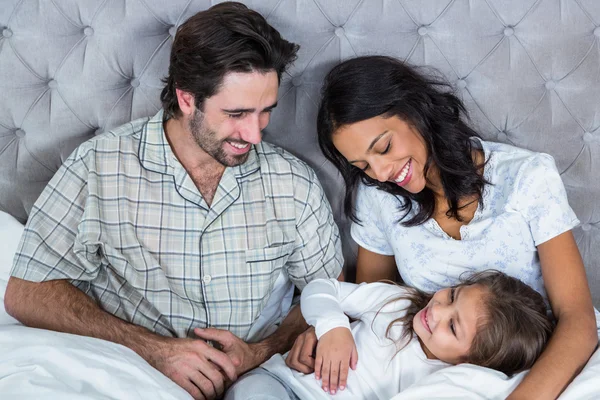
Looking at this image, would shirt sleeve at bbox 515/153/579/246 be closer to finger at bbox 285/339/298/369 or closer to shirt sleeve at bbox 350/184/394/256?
shirt sleeve at bbox 350/184/394/256

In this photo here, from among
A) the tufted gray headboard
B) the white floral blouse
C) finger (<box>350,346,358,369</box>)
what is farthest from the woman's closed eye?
finger (<box>350,346,358,369</box>)

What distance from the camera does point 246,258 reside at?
165 cm

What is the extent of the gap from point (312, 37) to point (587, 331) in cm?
97

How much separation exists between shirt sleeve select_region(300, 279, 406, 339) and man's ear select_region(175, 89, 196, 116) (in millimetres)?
520

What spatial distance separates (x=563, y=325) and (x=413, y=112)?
574 millimetres

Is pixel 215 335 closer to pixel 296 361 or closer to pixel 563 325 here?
pixel 296 361

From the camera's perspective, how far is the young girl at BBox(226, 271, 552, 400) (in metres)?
1.41

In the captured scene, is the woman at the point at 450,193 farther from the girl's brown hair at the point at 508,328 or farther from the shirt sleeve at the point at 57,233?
the shirt sleeve at the point at 57,233

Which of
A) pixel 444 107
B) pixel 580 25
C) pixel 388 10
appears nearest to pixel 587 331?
pixel 444 107

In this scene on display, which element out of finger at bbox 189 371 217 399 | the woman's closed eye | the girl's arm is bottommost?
finger at bbox 189 371 217 399

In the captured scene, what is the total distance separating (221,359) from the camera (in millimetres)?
1554

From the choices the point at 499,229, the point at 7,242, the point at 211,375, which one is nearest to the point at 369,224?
the point at 499,229

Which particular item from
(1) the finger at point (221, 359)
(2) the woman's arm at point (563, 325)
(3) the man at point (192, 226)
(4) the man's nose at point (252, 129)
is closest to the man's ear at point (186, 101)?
(3) the man at point (192, 226)

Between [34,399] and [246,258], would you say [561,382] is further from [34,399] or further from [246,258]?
[34,399]
